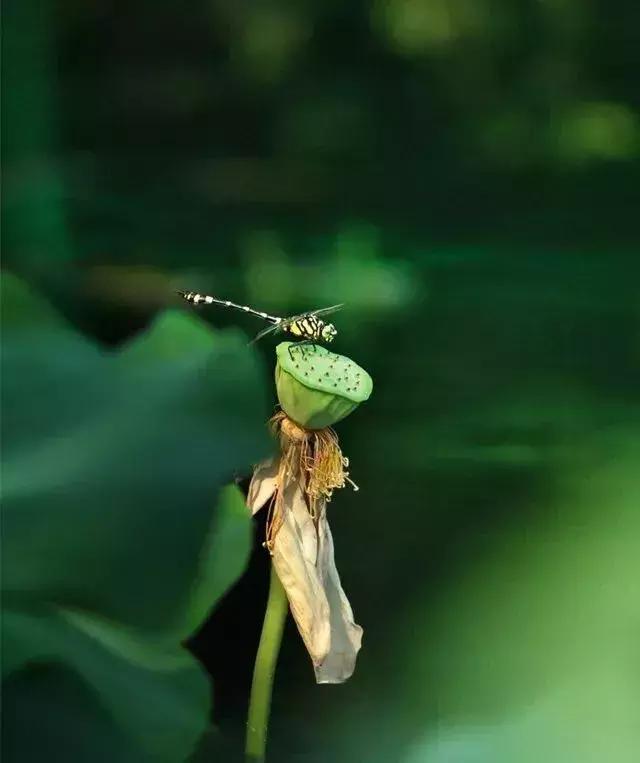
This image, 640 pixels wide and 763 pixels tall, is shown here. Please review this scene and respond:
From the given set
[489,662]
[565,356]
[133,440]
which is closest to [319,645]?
[489,662]

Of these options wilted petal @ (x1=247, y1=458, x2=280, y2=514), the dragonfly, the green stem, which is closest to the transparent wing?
the dragonfly

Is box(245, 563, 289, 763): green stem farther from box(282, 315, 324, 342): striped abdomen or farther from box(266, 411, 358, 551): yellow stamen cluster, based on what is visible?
box(282, 315, 324, 342): striped abdomen

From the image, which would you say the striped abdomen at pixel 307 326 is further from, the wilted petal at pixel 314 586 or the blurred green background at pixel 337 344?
the wilted petal at pixel 314 586

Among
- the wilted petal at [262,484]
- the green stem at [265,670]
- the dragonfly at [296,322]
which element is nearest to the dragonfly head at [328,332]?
the dragonfly at [296,322]

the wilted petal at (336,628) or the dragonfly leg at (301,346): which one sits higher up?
the dragonfly leg at (301,346)

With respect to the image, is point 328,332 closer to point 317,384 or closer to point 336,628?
point 317,384
